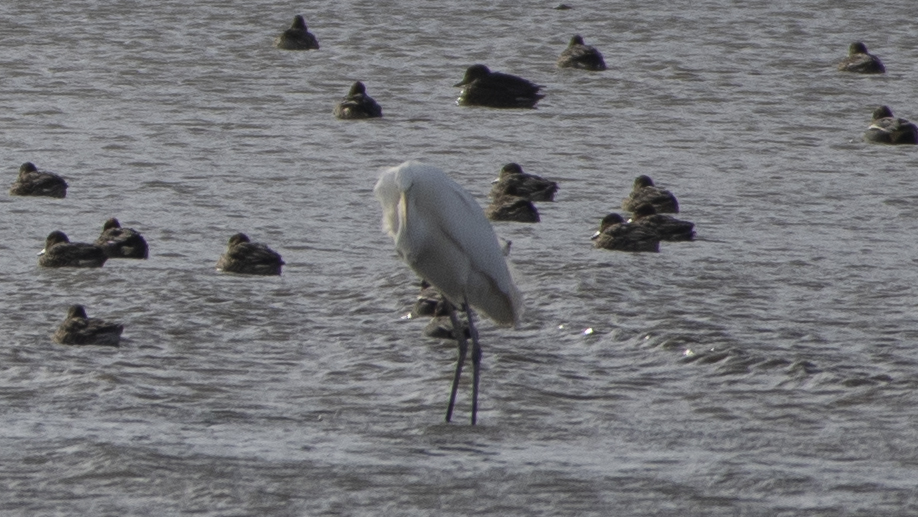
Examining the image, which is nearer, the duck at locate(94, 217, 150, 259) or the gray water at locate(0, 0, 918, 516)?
the gray water at locate(0, 0, 918, 516)

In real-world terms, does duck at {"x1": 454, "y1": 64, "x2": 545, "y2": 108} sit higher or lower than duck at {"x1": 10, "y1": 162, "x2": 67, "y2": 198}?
lower

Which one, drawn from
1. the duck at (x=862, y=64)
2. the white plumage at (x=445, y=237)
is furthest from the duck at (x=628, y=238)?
the duck at (x=862, y=64)

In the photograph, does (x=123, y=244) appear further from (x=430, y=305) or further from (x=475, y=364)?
(x=475, y=364)

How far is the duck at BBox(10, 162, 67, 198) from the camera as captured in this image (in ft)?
41.8

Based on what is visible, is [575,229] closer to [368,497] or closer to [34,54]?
[368,497]

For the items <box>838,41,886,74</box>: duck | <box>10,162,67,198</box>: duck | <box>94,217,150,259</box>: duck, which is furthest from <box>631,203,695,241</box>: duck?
<box>838,41,886,74</box>: duck

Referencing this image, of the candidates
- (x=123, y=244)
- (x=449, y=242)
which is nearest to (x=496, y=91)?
(x=123, y=244)

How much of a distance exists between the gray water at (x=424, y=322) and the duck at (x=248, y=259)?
5.9 inches

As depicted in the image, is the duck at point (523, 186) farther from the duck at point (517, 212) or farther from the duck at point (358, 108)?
the duck at point (358, 108)

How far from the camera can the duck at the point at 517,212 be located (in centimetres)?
1241

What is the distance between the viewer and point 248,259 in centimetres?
1073

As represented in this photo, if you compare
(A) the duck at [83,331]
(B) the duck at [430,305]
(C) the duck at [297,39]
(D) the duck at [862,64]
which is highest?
(A) the duck at [83,331]

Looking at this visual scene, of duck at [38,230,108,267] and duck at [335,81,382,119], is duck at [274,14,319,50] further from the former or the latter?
duck at [38,230,108,267]

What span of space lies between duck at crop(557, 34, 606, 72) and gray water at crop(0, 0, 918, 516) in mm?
118
